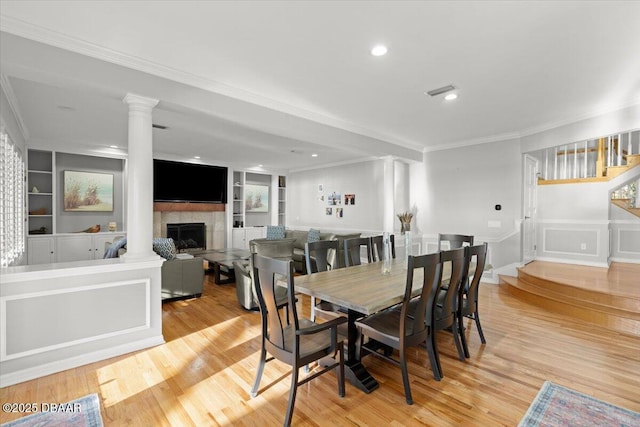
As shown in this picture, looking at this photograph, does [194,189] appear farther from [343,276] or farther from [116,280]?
[343,276]

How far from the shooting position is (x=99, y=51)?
2.62 metres

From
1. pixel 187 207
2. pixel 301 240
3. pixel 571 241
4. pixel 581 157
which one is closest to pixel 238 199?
pixel 187 207

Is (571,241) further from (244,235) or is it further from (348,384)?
(244,235)

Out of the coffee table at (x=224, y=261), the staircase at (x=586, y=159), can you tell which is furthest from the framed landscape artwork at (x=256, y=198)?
the staircase at (x=586, y=159)

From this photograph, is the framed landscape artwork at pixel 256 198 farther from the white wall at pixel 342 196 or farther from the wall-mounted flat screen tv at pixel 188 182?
the wall-mounted flat screen tv at pixel 188 182

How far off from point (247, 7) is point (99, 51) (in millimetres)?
1459

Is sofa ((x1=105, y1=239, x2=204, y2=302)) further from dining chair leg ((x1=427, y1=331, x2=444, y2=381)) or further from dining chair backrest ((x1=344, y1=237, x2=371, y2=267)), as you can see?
dining chair leg ((x1=427, y1=331, x2=444, y2=381))

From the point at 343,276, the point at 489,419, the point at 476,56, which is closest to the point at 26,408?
the point at 343,276

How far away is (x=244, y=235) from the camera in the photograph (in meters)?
8.93

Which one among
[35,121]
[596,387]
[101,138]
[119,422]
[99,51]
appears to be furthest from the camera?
[101,138]

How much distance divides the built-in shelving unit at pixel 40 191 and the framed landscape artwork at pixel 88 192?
28cm

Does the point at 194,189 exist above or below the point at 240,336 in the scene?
above

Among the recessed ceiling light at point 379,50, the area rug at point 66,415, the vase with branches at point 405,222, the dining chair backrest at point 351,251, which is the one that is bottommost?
the area rug at point 66,415

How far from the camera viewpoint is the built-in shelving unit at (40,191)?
19.3 feet
